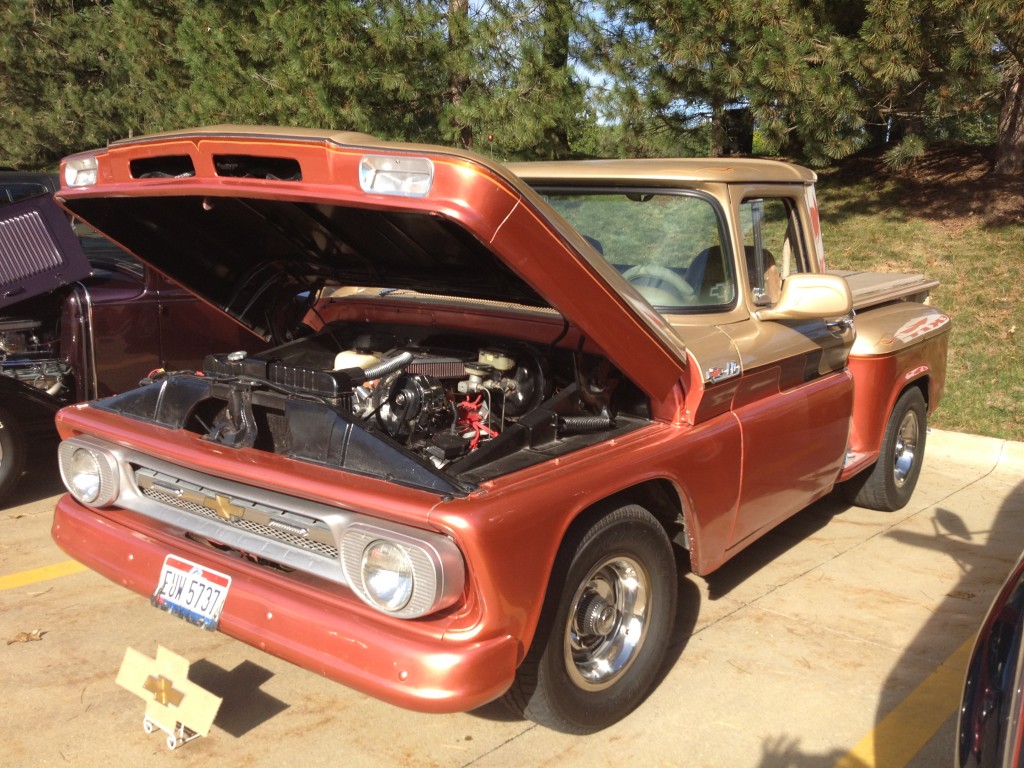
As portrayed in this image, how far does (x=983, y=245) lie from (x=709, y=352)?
8528 mm

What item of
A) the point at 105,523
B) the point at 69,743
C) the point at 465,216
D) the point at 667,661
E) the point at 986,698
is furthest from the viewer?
the point at 667,661

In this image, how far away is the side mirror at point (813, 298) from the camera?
3.86m

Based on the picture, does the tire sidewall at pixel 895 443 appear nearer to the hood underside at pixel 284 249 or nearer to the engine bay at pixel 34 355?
the hood underside at pixel 284 249

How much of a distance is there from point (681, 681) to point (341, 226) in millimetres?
2253

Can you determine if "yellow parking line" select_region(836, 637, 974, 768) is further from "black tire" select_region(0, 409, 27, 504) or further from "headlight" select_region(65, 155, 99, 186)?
"black tire" select_region(0, 409, 27, 504)

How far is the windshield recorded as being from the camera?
4.12 meters

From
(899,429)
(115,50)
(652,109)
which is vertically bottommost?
(899,429)

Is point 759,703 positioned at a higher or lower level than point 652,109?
lower

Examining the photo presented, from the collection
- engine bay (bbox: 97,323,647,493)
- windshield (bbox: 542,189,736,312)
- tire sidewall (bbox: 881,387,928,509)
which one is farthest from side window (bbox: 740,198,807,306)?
tire sidewall (bbox: 881,387,928,509)

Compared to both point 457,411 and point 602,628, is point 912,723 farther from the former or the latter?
point 457,411

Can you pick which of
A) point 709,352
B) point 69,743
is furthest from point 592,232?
point 69,743

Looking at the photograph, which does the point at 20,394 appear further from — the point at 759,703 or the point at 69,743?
the point at 759,703

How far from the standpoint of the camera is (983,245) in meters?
10.7

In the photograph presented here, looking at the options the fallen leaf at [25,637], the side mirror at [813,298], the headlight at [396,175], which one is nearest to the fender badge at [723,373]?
the side mirror at [813,298]
